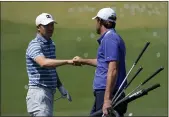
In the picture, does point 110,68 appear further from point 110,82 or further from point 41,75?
point 41,75

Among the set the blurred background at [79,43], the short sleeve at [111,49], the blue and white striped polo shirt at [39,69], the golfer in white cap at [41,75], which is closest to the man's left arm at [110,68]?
the short sleeve at [111,49]

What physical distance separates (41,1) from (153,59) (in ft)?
5.54

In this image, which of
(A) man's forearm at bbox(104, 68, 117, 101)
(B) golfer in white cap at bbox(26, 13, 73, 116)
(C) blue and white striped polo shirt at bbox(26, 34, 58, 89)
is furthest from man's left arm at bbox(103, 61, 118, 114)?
(C) blue and white striped polo shirt at bbox(26, 34, 58, 89)

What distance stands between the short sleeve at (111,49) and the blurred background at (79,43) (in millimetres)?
3080

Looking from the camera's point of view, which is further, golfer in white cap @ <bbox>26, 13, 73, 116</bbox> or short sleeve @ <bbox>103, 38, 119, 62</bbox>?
golfer in white cap @ <bbox>26, 13, 73, 116</bbox>

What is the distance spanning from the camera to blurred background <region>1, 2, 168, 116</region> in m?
9.48

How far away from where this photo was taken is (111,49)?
634cm

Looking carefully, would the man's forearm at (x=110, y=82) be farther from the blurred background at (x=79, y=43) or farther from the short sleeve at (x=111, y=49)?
the blurred background at (x=79, y=43)

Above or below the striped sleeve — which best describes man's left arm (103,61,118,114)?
below

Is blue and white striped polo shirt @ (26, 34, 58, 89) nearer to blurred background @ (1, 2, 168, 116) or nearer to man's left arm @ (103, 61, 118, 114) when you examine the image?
man's left arm @ (103, 61, 118, 114)

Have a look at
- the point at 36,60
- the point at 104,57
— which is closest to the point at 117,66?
the point at 104,57

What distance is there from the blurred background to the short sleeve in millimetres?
3080

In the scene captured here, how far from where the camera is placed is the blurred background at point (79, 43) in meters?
9.48

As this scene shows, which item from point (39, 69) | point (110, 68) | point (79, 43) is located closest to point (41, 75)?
point (39, 69)
